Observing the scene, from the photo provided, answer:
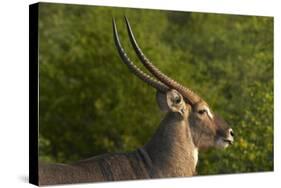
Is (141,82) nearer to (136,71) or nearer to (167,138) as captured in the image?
(136,71)

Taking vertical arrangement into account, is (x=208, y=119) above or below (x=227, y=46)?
below

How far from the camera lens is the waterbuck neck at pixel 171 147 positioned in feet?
48.5

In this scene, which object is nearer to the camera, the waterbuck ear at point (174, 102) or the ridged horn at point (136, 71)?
the ridged horn at point (136, 71)

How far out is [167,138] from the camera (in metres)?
14.8

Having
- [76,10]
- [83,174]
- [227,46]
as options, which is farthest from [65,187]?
[227,46]

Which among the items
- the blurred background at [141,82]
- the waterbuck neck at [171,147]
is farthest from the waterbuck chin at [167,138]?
the blurred background at [141,82]

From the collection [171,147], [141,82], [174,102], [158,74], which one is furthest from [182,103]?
[141,82]

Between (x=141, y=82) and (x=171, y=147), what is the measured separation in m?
1.29

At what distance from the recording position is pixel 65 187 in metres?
14.1

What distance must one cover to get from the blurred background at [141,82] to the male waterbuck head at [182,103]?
41 cm

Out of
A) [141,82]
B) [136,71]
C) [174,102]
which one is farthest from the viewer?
[141,82]

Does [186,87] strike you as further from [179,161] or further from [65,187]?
[65,187]

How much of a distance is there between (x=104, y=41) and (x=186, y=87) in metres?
1.68

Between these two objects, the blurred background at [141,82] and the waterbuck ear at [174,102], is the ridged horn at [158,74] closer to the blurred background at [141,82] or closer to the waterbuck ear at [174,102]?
the waterbuck ear at [174,102]
